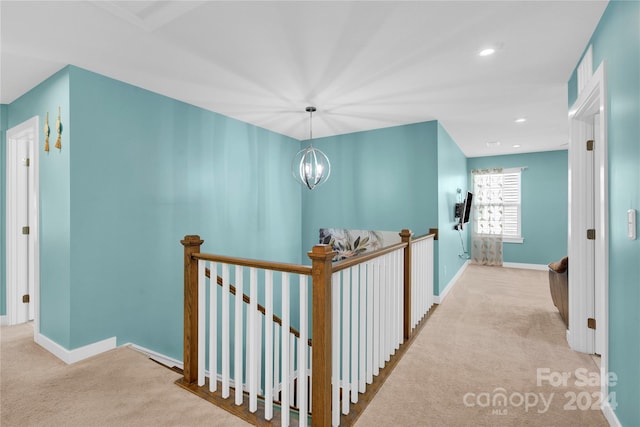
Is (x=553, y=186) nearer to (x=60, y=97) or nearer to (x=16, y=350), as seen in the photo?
(x=60, y=97)

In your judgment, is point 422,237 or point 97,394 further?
point 422,237

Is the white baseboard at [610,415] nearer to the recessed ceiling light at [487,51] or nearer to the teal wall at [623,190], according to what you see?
the teal wall at [623,190]

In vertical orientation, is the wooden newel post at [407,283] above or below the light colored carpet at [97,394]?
above

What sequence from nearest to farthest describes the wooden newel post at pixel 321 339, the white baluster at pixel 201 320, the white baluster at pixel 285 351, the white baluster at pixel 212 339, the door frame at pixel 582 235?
the wooden newel post at pixel 321 339
the white baluster at pixel 285 351
the white baluster at pixel 212 339
the white baluster at pixel 201 320
the door frame at pixel 582 235

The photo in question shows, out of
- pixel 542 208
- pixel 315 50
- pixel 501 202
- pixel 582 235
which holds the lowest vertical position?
pixel 582 235

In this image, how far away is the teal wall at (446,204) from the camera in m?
4.16

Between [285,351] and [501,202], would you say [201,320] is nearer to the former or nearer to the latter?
[285,351]

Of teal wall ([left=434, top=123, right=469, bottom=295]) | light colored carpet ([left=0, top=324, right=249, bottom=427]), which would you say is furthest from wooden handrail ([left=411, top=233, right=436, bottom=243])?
light colored carpet ([left=0, top=324, right=249, bottom=427])

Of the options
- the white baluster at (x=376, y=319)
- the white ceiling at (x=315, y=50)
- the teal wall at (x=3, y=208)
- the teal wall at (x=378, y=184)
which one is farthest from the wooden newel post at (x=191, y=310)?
the teal wall at (x=378, y=184)

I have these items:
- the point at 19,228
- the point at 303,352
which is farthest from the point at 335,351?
the point at 19,228

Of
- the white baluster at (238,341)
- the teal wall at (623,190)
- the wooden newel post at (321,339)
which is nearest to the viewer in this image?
the teal wall at (623,190)

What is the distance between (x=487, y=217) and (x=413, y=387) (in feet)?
18.7

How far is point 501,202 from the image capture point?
21.9ft

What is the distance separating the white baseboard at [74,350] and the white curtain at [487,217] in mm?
6846
